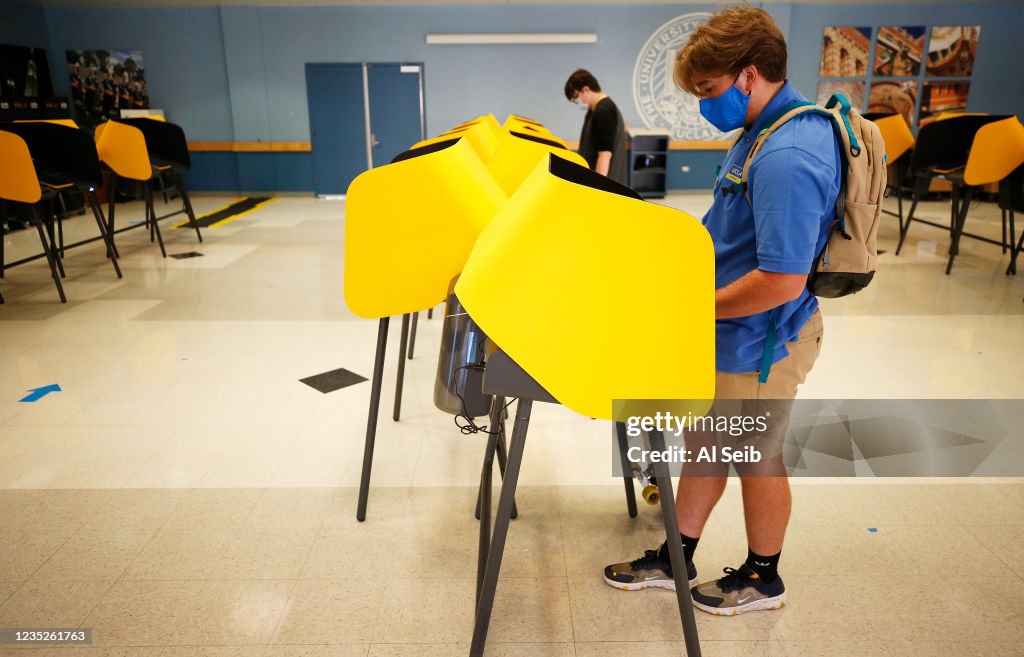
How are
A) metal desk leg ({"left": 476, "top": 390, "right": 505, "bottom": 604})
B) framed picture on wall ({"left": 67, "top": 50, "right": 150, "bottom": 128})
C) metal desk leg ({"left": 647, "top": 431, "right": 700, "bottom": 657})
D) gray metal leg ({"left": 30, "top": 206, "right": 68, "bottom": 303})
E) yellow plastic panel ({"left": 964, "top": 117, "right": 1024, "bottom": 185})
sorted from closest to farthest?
metal desk leg ({"left": 647, "top": 431, "right": 700, "bottom": 657}) → metal desk leg ({"left": 476, "top": 390, "right": 505, "bottom": 604}) → gray metal leg ({"left": 30, "top": 206, "right": 68, "bottom": 303}) → yellow plastic panel ({"left": 964, "top": 117, "right": 1024, "bottom": 185}) → framed picture on wall ({"left": 67, "top": 50, "right": 150, "bottom": 128})

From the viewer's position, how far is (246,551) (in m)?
1.92

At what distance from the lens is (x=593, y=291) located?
1.08 meters

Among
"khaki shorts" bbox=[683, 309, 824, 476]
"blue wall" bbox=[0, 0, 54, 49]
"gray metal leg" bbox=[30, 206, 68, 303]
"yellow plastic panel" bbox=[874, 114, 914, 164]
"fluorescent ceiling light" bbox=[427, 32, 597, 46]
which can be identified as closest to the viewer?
"khaki shorts" bbox=[683, 309, 824, 476]

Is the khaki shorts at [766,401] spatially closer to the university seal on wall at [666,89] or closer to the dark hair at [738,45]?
the dark hair at [738,45]

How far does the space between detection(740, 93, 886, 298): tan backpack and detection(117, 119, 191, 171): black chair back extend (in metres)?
6.23

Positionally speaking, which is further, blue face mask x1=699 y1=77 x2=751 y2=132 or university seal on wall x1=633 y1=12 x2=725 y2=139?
university seal on wall x1=633 y1=12 x2=725 y2=139

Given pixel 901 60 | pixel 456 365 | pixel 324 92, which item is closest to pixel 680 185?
pixel 901 60

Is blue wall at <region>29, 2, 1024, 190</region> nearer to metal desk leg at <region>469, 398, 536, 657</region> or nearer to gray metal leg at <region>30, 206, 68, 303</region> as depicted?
gray metal leg at <region>30, 206, 68, 303</region>

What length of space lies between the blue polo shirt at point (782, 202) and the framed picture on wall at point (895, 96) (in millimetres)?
10238

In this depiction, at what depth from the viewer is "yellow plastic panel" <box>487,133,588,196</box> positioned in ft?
7.94

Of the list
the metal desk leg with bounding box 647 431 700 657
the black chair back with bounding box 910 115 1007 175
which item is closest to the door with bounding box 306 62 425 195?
the black chair back with bounding box 910 115 1007 175

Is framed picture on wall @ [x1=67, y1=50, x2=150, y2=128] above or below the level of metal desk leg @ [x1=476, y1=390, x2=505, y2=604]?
above

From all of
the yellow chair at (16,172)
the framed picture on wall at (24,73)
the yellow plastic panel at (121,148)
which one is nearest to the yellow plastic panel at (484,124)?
the yellow chair at (16,172)

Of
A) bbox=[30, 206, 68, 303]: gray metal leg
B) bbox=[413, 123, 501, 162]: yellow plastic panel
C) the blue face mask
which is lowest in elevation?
bbox=[30, 206, 68, 303]: gray metal leg
